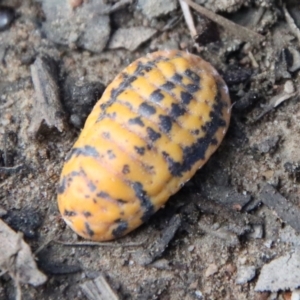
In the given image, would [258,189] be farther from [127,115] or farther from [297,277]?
[127,115]

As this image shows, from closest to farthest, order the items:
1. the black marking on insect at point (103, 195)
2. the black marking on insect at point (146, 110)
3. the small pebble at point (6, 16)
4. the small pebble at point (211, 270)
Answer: the black marking on insect at point (103, 195), the black marking on insect at point (146, 110), the small pebble at point (211, 270), the small pebble at point (6, 16)

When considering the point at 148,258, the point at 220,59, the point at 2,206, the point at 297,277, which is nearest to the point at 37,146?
the point at 2,206

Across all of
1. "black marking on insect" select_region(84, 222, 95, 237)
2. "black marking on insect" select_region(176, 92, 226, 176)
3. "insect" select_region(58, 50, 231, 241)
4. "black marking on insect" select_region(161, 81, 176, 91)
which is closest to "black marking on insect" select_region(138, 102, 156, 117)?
"insect" select_region(58, 50, 231, 241)

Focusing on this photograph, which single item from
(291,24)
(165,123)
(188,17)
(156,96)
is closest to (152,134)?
(165,123)

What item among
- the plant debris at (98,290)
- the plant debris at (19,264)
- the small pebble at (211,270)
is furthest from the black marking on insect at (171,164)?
the plant debris at (19,264)

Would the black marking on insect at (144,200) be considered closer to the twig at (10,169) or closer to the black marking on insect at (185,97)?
the black marking on insect at (185,97)

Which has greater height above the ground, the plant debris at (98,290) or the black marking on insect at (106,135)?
the black marking on insect at (106,135)
